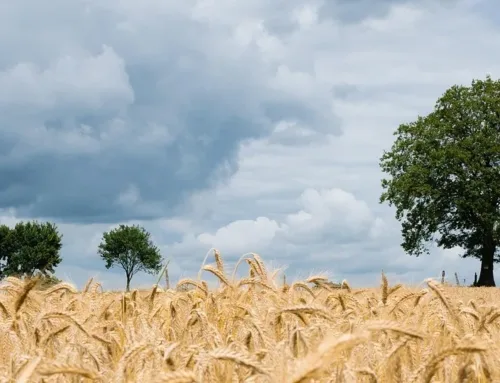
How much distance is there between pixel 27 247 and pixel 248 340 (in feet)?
245

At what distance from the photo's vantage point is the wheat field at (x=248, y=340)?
201 centimetres

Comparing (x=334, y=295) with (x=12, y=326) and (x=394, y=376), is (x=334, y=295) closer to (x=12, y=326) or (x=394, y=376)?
(x=12, y=326)

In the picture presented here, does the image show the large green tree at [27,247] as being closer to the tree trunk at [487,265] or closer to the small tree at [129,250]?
the small tree at [129,250]

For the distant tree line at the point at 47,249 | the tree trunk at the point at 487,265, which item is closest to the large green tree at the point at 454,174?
the tree trunk at the point at 487,265

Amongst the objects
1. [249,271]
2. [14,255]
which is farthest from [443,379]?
[14,255]

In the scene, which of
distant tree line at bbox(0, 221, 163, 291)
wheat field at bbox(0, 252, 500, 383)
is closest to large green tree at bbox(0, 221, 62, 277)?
distant tree line at bbox(0, 221, 163, 291)

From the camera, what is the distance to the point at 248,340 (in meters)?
3.38

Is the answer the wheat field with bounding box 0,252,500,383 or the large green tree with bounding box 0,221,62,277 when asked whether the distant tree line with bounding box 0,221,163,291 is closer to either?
the large green tree with bounding box 0,221,62,277

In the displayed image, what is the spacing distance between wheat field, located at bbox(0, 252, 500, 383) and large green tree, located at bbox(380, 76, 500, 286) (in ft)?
140

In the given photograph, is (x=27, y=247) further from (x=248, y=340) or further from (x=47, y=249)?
(x=248, y=340)

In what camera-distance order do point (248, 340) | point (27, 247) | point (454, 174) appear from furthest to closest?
point (27, 247) < point (454, 174) < point (248, 340)

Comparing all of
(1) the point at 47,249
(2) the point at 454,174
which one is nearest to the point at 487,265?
(2) the point at 454,174

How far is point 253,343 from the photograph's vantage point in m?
3.39

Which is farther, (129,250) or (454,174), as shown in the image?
(129,250)
